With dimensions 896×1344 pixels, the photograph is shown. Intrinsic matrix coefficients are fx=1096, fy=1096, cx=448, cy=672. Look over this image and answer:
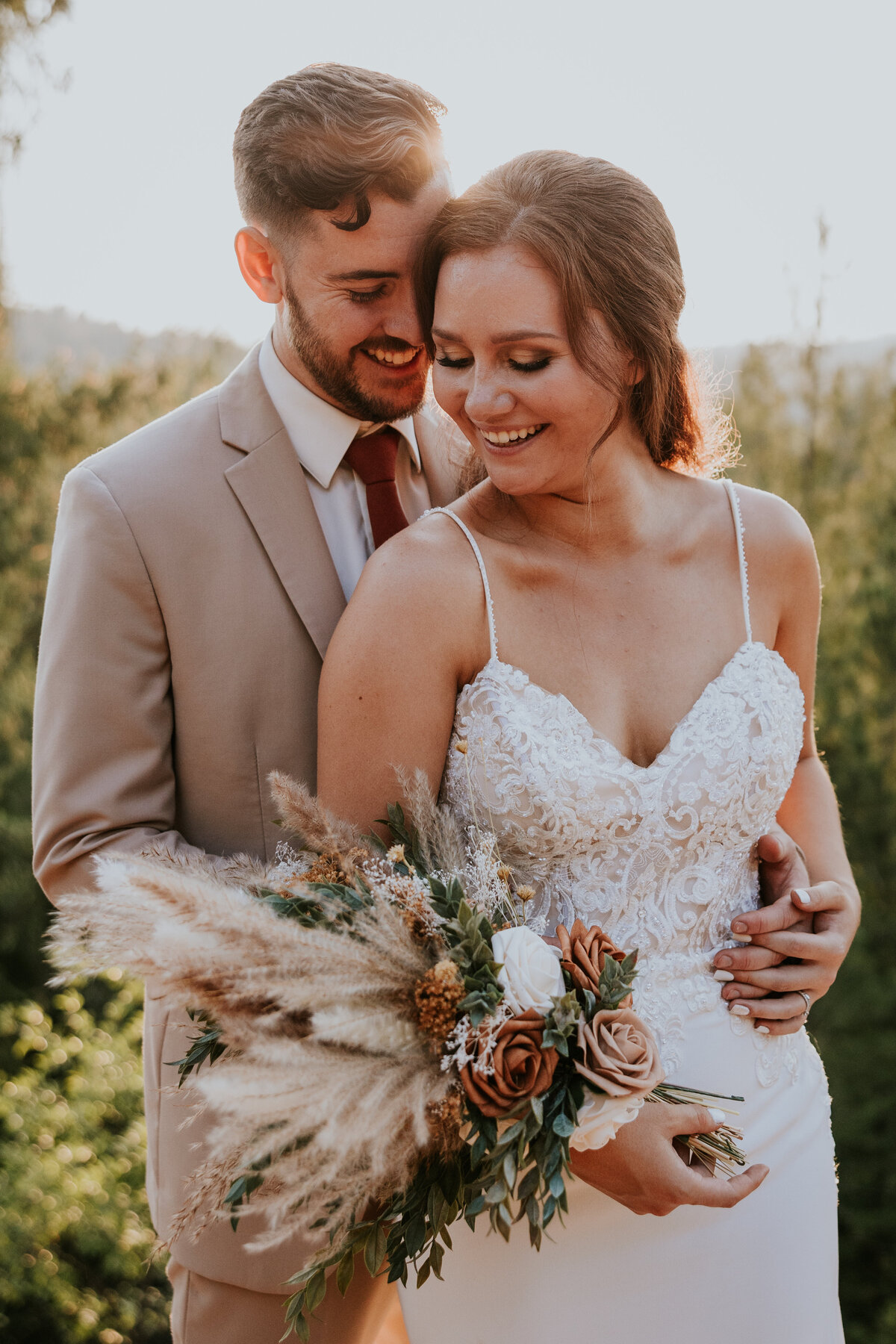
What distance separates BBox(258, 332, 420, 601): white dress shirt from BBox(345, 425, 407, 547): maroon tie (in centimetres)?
3

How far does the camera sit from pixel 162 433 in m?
2.34

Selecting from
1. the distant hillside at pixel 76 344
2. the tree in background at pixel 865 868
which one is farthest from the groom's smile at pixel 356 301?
the distant hillside at pixel 76 344

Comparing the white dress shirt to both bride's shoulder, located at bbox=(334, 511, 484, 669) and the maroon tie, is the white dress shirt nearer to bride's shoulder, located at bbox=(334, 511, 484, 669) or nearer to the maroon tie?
the maroon tie

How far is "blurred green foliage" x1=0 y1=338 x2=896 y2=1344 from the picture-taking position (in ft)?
16.6

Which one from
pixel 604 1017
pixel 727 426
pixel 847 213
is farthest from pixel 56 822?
pixel 847 213

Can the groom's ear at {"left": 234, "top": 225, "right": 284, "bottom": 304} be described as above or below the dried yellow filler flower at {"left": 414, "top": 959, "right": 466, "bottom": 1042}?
above

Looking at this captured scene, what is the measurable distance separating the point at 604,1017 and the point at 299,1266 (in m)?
1.04

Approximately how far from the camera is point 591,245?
6.48 feet

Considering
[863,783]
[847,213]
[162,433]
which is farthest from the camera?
[847,213]

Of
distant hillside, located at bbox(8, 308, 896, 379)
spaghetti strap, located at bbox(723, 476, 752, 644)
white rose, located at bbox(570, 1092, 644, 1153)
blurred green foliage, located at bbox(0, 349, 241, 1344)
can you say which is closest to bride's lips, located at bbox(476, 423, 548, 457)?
spaghetti strap, located at bbox(723, 476, 752, 644)

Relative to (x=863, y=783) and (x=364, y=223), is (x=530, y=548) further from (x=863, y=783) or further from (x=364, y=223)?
(x=863, y=783)

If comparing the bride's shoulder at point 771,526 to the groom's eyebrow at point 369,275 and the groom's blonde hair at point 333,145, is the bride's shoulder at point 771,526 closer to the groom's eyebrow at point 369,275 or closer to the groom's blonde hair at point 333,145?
the groom's eyebrow at point 369,275

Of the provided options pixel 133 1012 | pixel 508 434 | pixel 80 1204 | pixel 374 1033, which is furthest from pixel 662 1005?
pixel 133 1012

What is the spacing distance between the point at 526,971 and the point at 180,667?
1.03 metres
